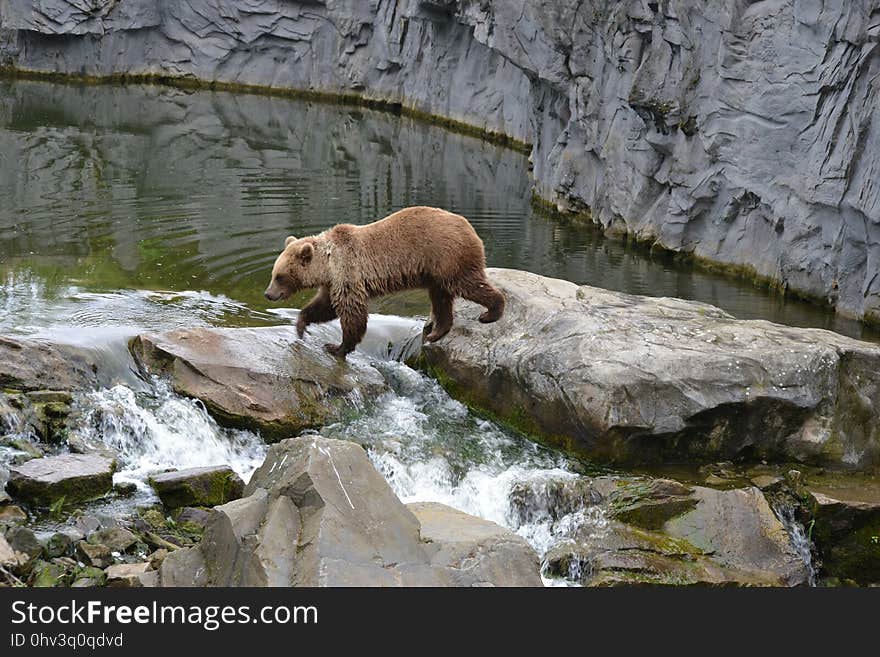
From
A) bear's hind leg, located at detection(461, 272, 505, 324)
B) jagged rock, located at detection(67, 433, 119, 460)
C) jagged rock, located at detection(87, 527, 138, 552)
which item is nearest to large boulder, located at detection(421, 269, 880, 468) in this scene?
bear's hind leg, located at detection(461, 272, 505, 324)

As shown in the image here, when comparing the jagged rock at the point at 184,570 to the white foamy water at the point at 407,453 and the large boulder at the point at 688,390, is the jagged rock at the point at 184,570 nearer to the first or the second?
the white foamy water at the point at 407,453

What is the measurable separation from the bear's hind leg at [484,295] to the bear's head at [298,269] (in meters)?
1.26

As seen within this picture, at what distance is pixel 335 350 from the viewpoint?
29.4 ft

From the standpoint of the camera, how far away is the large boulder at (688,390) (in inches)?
302

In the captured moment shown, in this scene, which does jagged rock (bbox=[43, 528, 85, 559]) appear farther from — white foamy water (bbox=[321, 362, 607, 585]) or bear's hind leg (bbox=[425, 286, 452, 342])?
bear's hind leg (bbox=[425, 286, 452, 342])

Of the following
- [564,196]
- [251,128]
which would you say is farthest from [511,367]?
[251,128]

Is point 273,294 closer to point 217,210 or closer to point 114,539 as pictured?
point 114,539

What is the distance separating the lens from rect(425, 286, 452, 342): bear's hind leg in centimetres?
893

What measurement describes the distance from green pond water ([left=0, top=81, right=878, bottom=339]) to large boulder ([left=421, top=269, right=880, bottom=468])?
3.00 m

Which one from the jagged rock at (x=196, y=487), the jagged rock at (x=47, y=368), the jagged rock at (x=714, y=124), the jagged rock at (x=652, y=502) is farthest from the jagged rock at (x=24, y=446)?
the jagged rock at (x=714, y=124)

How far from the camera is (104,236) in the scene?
1388 cm

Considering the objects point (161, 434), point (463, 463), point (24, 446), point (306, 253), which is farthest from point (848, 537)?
point (24, 446)

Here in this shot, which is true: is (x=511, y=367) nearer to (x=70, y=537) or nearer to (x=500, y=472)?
(x=500, y=472)

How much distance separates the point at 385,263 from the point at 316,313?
0.88 metres
